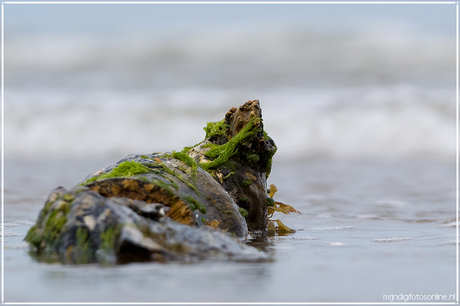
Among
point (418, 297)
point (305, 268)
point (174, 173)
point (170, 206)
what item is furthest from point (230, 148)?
point (418, 297)

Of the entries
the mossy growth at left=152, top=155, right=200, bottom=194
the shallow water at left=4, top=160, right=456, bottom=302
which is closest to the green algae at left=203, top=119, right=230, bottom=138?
the mossy growth at left=152, top=155, right=200, bottom=194

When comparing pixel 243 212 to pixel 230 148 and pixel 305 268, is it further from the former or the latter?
pixel 305 268

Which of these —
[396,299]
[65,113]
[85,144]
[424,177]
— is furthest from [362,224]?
[65,113]

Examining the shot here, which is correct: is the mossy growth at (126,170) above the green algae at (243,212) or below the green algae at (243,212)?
above

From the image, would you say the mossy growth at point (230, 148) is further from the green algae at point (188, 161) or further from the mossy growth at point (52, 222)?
the mossy growth at point (52, 222)

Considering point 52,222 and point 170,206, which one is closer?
point 52,222

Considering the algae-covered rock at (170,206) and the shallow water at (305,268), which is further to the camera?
the algae-covered rock at (170,206)

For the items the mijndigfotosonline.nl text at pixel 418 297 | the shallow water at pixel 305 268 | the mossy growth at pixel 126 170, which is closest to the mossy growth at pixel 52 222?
the shallow water at pixel 305 268
